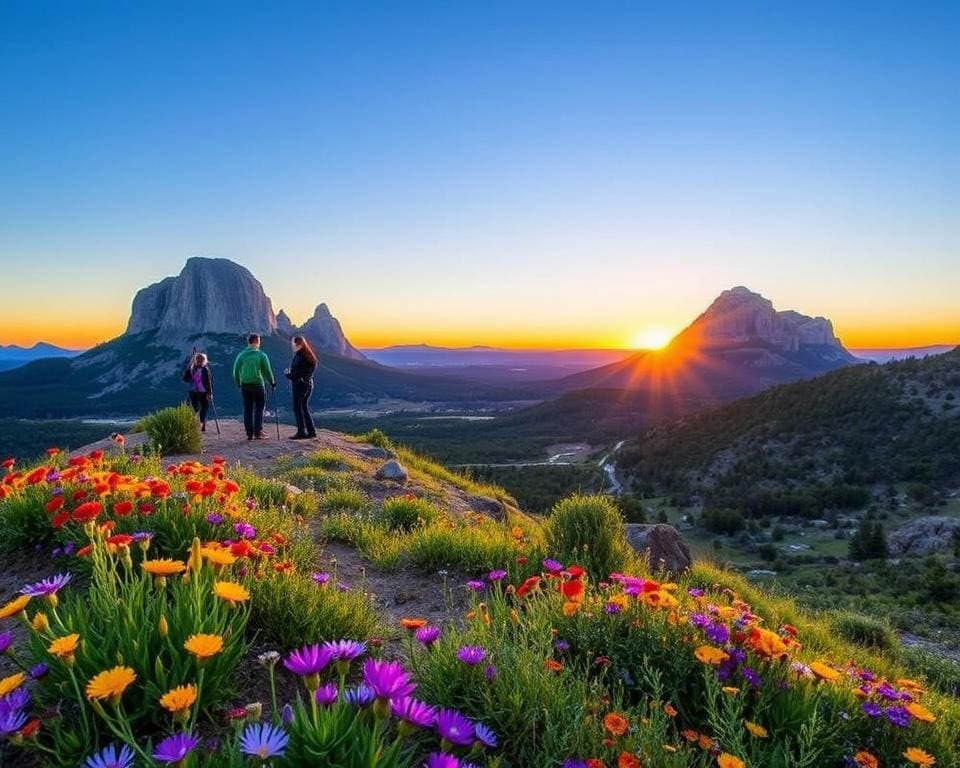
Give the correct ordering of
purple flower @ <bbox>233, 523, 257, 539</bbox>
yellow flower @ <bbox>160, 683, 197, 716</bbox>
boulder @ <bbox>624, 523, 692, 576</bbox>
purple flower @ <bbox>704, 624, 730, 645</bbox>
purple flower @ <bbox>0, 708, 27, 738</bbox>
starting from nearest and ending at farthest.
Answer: yellow flower @ <bbox>160, 683, 197, 716</bbox> < purple flower @ <bbox>0, 708, 27, 738</bbox> < purple flower @ <bbox>704, 624, 730, 645</bbox> < purple flower @ <bbox>233, 523, 257, 539</bbox> < boulder @ <bbox>624, 523, 692, 576</bbox>

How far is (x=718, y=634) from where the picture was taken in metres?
3.16

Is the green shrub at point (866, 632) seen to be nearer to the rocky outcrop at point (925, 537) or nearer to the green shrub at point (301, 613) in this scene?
the green shrub at point (301, 613)

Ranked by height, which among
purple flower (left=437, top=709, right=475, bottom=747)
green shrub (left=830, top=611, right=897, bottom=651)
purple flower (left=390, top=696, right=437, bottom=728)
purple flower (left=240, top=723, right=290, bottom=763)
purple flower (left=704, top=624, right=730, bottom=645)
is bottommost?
Result: green shrub (left=830, top=611, right=897, bottom=651)

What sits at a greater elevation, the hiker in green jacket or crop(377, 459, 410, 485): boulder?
the hiker in green jacket

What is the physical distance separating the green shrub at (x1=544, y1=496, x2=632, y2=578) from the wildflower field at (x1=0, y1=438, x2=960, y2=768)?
1.55m

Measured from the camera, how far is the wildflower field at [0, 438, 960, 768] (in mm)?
1831

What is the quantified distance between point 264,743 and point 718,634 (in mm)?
2505

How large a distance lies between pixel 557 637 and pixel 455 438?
4387 inches

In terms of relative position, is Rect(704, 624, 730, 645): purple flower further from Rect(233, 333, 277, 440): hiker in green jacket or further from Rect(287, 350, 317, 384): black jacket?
Rect(287, 350, 317, 384): black jacket

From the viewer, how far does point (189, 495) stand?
4.54m

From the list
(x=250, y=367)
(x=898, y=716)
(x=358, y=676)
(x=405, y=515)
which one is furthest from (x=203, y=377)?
(x=898, y=716)

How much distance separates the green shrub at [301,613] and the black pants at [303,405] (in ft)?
36.1

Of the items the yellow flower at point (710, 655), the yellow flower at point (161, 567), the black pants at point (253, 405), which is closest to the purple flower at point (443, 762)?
the yellow flower at point (161, 567)

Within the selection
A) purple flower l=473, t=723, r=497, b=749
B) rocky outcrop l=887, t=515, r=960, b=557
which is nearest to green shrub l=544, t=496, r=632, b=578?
purple flower l=473, t=723, r=497, b=749
